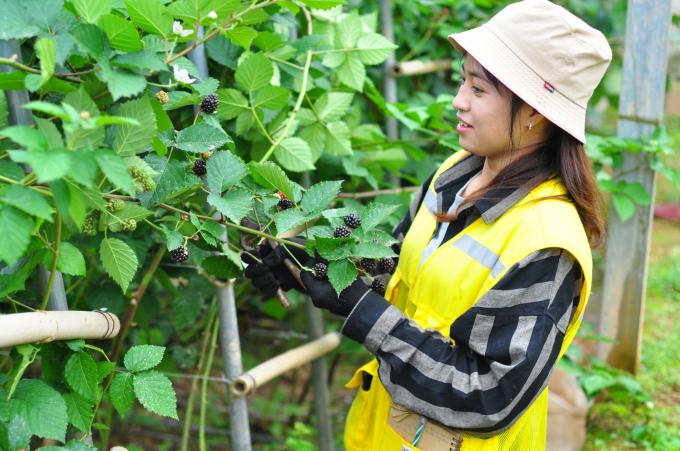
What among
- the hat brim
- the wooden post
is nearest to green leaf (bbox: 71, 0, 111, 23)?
the hat brim

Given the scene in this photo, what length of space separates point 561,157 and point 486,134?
6.7 inches

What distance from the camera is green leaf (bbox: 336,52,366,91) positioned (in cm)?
163

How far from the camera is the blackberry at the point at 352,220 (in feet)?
3.74

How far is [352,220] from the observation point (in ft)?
3.74

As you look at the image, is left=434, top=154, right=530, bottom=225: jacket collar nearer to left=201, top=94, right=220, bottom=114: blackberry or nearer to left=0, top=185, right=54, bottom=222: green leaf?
left=201, top=94, right=220, bottom=114: blackberry

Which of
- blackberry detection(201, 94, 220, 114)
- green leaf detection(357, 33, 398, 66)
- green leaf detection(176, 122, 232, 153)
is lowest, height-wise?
green leaf detection(357, 33, 398, 66)

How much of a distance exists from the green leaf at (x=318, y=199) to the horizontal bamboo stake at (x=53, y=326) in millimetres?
426

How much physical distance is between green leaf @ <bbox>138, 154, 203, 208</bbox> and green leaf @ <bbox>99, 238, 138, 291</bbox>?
0.09 meters

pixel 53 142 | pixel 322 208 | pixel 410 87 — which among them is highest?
pixel 53 142

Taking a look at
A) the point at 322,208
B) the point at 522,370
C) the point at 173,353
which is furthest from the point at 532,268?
the point at 173,353

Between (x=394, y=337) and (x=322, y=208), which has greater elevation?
(x=322, y=208)

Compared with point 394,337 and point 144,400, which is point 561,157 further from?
point 144,400

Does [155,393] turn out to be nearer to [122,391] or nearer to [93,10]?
[122,391]

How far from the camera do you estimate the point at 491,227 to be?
1.19 m
